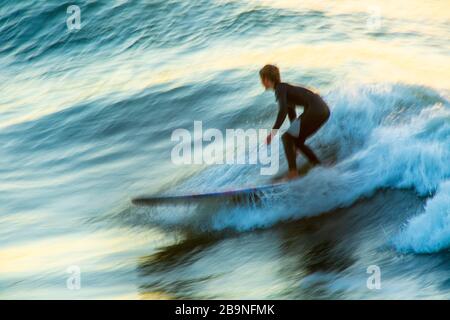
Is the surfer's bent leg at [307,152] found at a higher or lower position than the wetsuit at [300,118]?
lower

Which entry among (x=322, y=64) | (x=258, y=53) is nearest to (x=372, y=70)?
(x=322, y=64)

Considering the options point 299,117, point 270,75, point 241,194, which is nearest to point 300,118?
point 299,117

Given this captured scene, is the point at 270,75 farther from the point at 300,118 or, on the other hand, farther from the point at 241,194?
the point at 241,194

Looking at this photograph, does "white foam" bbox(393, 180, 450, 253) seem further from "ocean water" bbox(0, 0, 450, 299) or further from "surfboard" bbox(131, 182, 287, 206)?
"surfboard" bbox(131, 182, 287, 206)

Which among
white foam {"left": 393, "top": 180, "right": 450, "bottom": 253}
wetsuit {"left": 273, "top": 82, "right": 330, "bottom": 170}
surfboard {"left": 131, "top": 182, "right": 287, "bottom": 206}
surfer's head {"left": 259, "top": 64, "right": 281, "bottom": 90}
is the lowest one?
white foam {"left": 393, "top": 180, "right": 450, "bottom": 253}

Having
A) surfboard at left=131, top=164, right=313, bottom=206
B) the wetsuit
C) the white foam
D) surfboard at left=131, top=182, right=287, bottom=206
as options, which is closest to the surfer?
the wetsuit

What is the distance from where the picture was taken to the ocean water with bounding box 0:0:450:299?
7.77 metres

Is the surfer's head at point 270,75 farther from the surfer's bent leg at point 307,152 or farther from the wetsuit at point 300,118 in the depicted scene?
the surfer's bent leg at point 307,152

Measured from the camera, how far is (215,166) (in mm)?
10352

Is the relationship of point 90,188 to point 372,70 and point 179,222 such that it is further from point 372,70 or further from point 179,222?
point 372,70

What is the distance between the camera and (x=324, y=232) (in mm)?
8383

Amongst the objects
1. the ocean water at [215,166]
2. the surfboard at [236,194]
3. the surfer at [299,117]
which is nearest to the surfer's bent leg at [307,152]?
the surfer at [299,117]

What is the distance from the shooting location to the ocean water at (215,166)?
7.77 metres
